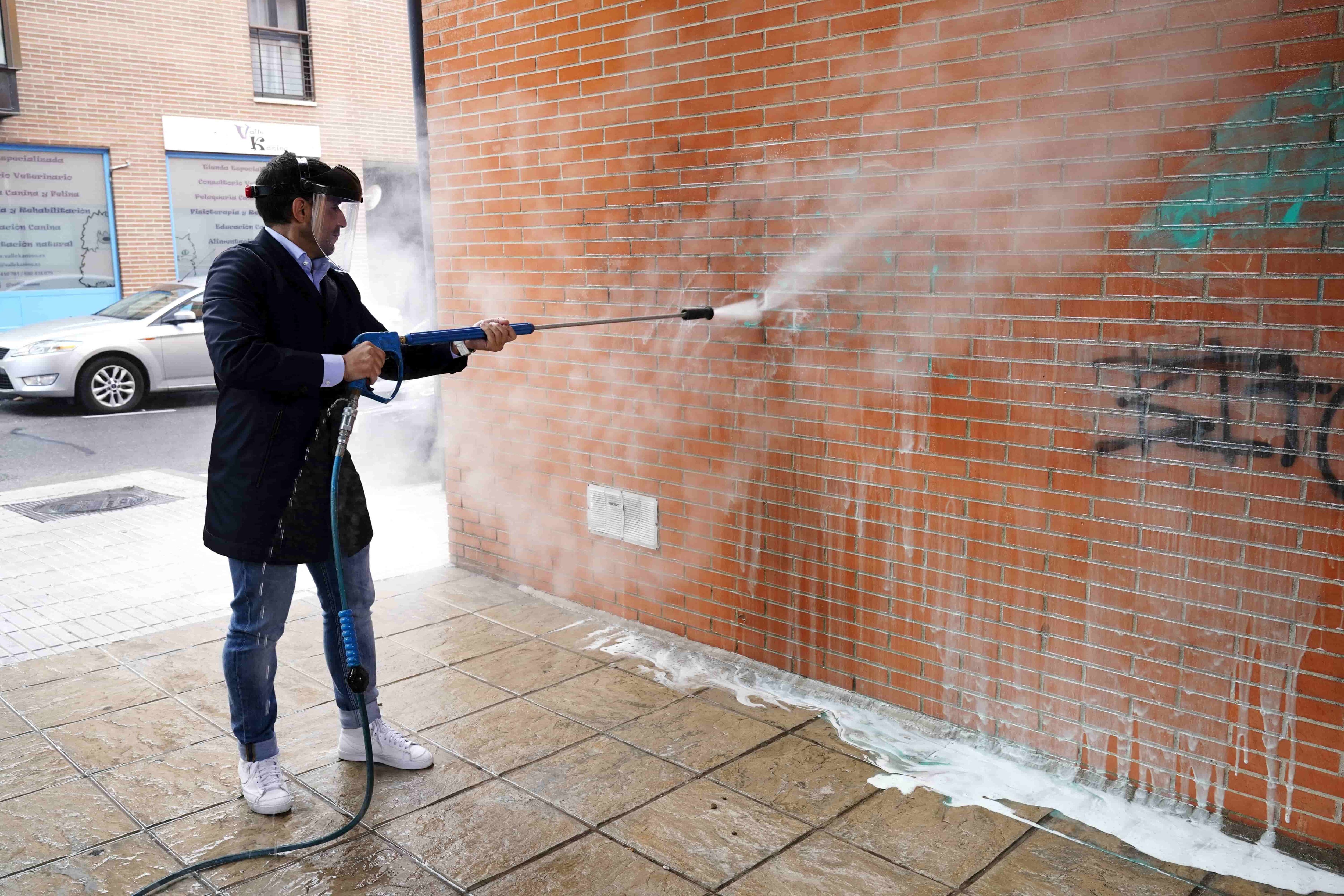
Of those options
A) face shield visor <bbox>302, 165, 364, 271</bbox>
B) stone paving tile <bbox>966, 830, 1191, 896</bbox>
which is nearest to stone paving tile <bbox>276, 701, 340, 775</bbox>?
face shield visor <bbox>302, 165, 364, 271</bbox>

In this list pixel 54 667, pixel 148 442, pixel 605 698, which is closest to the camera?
pixel 605 698

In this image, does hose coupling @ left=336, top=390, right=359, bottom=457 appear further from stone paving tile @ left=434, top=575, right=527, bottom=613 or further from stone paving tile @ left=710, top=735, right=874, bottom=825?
stone paving tile @ left=434, top=575, right=527, bottom=613

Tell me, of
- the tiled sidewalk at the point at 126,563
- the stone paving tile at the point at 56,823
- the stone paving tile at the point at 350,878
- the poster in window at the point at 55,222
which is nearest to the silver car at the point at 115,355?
the tiled sidewalk at the point at 126,563

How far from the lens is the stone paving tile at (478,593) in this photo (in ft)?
16.0

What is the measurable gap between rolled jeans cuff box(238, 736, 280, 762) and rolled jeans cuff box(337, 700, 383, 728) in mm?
266

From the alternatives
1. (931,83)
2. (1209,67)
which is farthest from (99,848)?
(1209,67)

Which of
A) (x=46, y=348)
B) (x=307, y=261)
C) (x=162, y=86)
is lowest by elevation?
(x=46, y=348)

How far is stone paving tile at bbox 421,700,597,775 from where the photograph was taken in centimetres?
336

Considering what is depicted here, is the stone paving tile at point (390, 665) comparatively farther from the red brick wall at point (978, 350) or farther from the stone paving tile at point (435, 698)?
the red brick wall at point (978, 350)

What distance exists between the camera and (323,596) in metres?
3.22

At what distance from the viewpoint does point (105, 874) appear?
2.70 meters

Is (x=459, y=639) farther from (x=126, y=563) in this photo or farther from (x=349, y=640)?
(x=126, y=563)

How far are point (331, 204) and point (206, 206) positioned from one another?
16384 mm

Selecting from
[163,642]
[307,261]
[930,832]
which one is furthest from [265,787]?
[930,832]
